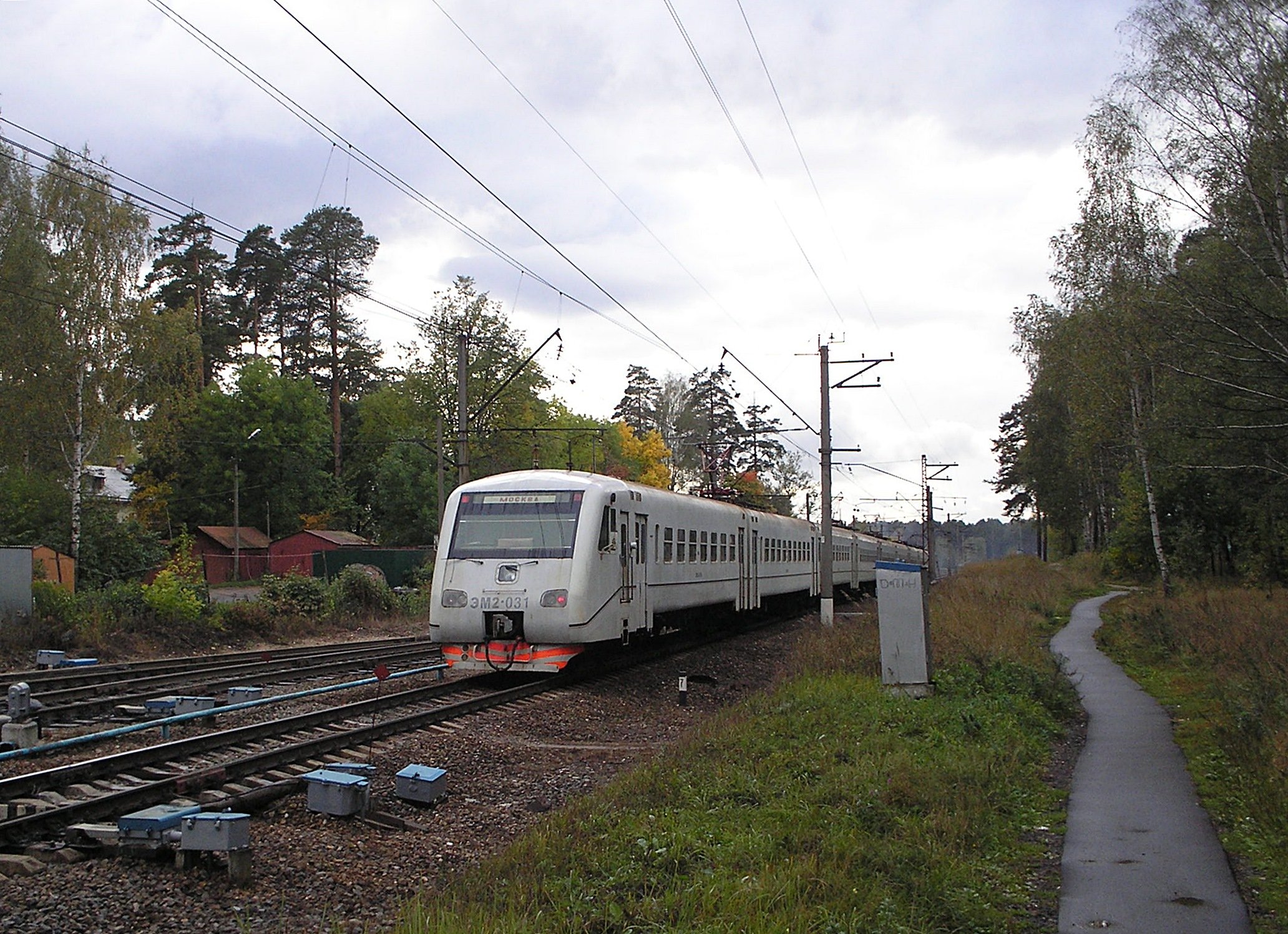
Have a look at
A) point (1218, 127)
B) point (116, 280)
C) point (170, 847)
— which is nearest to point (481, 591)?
point (170, 847)

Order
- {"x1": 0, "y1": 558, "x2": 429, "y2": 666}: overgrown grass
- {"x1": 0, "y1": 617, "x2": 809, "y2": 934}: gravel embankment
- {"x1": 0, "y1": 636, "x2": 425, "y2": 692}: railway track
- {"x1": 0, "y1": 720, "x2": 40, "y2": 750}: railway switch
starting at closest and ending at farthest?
{"x1": 0, "y1": 617, "x2": 809, "y2": 934}: gravel embankment
{"x1": 0, "y1": 720, "x2": 40, "y2": 750}: railway switch
{"x1": 0, "y1": 636, "x2": 425, "y2": 692}: railway track
{"x1": 0, "y1": 558, "x2": 429, "y2": 666}: overgrown grass

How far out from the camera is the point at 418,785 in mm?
7953

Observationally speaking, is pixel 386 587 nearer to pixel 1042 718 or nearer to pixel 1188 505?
pixel 1042 718

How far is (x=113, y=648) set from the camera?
19266 mm

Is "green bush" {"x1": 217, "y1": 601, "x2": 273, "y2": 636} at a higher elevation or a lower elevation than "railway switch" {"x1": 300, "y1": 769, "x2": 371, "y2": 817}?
higher

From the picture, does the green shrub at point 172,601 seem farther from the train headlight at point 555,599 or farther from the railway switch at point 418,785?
the railway switch at point 418,785

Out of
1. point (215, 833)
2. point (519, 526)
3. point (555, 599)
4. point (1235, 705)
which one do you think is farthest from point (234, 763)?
point (1235, 705)

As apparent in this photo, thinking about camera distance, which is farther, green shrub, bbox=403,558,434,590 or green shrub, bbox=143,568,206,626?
green shrub, bbox=403,558,434,590

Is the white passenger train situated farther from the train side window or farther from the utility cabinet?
the utility cabinet

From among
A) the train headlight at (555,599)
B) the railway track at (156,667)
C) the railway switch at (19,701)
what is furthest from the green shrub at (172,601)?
the railway switch at (19,701)

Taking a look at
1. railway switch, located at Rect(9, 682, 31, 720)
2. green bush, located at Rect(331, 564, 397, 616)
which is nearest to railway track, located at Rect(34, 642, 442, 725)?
railway switch, located at Rect(9, 682, 31, 720)

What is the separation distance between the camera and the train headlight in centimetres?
1397

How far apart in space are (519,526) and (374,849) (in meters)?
8.09

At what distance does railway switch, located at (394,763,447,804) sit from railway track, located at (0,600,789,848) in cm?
77
